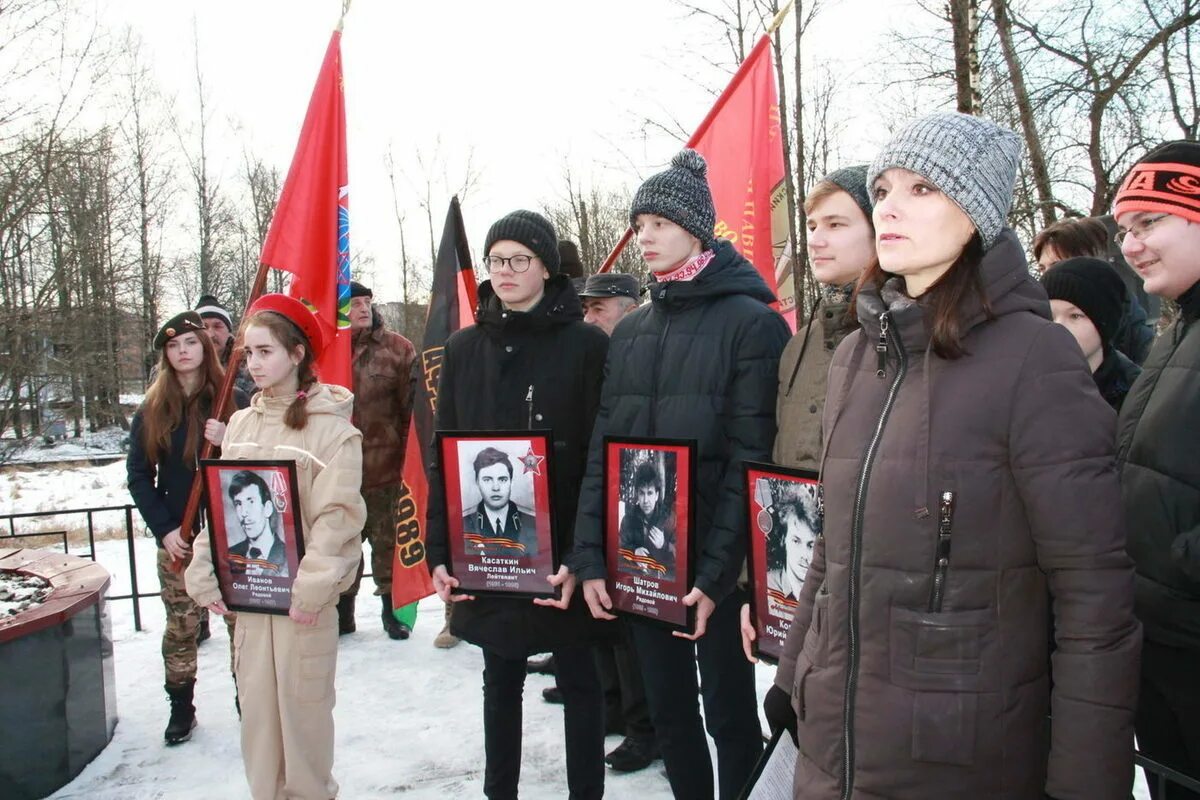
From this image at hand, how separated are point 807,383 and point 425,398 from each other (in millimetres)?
2995

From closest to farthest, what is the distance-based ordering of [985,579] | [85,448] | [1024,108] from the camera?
1. [985,579]
2. [1024,108]
3. [85,448]

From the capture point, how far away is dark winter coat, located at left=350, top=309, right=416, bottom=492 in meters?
5.71

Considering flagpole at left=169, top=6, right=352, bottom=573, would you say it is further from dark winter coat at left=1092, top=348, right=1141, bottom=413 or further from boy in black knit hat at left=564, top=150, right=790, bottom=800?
dark winter coat at left=1092, top=348, right=1141, bottom=413

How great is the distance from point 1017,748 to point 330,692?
8.62ft

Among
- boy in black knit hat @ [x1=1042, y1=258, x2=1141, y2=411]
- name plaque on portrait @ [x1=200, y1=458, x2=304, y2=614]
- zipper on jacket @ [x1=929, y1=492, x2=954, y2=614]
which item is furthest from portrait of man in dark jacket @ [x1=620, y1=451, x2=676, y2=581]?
boy in black knit hat @ [x1=1042, y1=258, x2=1141, y2=411]

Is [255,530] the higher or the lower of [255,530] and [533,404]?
the lower

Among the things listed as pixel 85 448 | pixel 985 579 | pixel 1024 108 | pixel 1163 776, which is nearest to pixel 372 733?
pixel 1163 776

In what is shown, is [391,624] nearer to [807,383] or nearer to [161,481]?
[161,481]

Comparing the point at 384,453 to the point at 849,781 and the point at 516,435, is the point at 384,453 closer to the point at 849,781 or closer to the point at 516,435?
the point at 516,435

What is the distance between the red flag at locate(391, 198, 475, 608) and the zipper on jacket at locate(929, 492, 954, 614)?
150 inches

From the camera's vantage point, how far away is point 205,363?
4.46m

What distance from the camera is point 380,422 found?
5738 millimetres

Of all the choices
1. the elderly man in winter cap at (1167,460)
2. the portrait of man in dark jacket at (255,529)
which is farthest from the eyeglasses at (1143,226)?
the portrait of man in dark jacket at (255,529)

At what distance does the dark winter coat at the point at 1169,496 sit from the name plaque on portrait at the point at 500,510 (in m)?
→ 1.72
